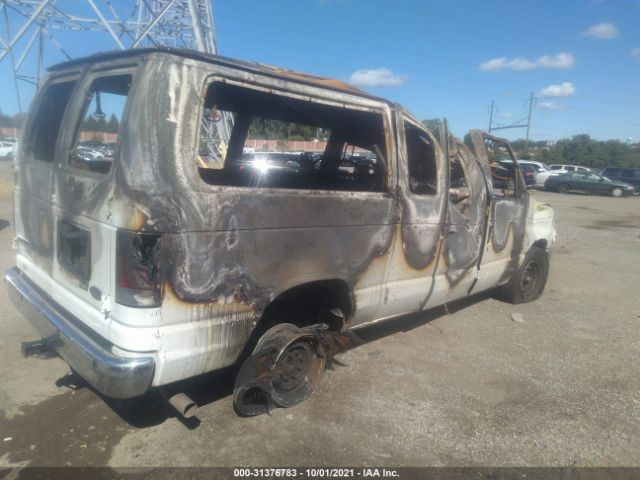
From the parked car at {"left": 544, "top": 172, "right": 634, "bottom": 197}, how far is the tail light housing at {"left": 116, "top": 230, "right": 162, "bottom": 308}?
2849 cm

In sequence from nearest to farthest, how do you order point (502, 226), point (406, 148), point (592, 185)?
point (406, 148) → point (502, 226) → point (592, 185)

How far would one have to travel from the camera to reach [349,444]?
2824mm

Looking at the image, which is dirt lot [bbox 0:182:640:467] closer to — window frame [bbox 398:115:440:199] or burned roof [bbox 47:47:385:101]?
window frame [bbox 398:115:440:199]

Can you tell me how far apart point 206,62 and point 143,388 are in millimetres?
1750

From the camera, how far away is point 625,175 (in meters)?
27.9

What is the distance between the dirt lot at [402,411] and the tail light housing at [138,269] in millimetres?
1013

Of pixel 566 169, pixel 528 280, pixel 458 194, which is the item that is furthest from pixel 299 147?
pixel 566 169

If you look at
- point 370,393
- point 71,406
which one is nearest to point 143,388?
point 71,406

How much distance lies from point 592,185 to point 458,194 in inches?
1028

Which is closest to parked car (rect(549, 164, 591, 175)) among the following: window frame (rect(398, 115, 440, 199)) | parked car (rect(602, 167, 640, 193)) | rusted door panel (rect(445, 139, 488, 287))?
parked car (rect(602, 167, 640, 193))

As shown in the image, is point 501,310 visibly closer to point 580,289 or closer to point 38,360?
point 580,289

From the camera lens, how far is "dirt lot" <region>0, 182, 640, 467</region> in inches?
107

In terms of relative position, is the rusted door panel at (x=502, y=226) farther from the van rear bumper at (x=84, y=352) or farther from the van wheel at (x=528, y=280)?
the van rear bumper at (x=84, y=352)

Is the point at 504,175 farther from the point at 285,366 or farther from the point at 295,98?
the point at 285,366
